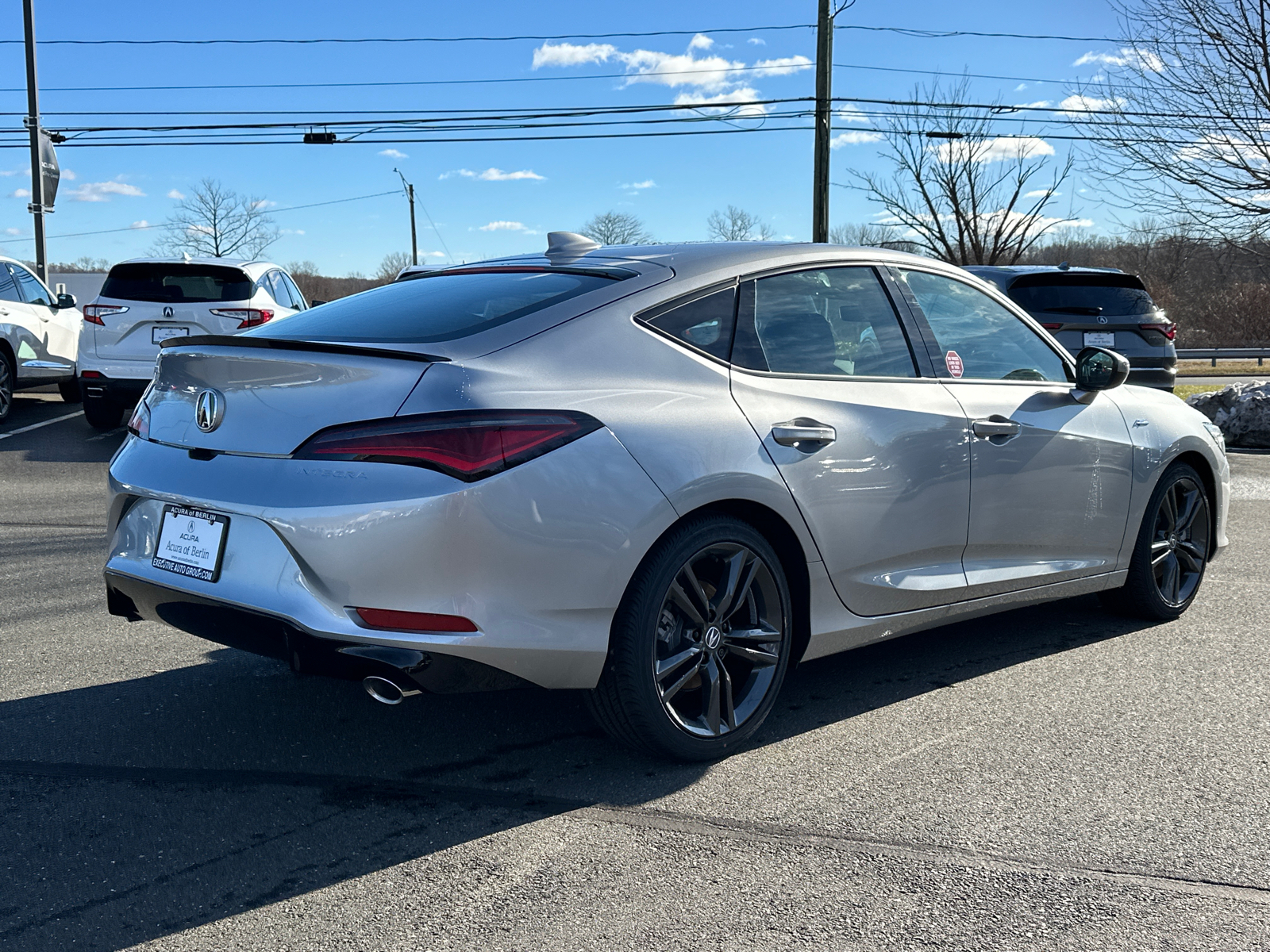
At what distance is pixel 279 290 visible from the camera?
40.8 feet

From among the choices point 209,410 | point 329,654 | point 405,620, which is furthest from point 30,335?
point 405,620

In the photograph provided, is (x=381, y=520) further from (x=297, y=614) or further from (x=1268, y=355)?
(x=1268, y=355)

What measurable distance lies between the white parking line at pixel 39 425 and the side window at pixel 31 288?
4.38 feet

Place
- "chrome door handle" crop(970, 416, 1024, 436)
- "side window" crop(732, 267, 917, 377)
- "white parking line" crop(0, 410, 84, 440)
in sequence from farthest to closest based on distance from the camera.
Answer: "white parking line" crop(0, 410, 84, 440)
"chrome door handle" crop(970, 416, 1024, 436)
"side window" crop(732, 267, 917, 377)

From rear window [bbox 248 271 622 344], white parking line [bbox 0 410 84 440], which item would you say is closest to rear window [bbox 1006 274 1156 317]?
rear window [bbox 248 271 622 344]

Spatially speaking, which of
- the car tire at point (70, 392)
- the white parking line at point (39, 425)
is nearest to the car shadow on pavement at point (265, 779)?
the white parking line at point (39, 425)

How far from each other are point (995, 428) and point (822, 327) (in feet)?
2.71

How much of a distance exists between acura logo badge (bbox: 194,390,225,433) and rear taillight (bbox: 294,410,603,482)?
0.42 metres

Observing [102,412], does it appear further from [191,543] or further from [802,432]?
[802,432]

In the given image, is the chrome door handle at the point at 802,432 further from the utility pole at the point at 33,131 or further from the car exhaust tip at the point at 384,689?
the utility pole at the point at 33,131

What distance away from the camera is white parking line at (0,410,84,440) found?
41.4ft

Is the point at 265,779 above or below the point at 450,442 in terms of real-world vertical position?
below

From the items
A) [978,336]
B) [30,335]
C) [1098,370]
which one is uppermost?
[978,336]

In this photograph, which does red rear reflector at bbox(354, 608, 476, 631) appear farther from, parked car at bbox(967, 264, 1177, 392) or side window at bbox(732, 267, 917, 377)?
parked car at bbox(967, 264, 1177, 392)
